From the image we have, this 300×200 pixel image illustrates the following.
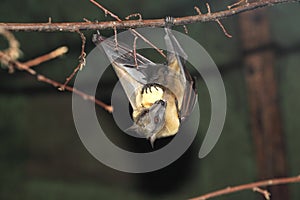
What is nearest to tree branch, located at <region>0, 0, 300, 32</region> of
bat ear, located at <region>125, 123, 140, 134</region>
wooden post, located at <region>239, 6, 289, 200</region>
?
bat ear, located at <region>125, 123, 140, 134</region>

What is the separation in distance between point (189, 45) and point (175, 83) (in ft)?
2.28

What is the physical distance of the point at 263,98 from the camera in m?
2.06

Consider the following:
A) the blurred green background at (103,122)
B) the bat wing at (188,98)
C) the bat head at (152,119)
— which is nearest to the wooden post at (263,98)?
the blurred green background at (103,122)

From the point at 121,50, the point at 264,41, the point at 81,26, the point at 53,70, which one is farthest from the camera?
the point at 53,70

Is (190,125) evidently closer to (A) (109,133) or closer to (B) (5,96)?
(A) (109,133)

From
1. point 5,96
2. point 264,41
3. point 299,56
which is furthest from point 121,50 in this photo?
point 5,96

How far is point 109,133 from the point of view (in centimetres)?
265

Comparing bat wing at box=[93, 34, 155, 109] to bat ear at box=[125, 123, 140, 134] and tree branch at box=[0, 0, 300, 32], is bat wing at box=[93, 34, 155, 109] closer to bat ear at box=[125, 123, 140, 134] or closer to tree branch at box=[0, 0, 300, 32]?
bat ear at box=[125, 123, 140, 134]

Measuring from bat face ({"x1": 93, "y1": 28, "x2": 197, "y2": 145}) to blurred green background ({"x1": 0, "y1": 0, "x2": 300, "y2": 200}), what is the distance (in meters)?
0.88

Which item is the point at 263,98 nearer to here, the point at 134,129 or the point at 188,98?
the point at 188,98

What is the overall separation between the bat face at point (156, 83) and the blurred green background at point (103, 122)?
2.89ft

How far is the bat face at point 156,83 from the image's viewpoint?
1.28 meters

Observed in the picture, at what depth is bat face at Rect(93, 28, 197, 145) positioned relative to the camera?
4.21 ft

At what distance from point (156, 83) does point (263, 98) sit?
93 cm
